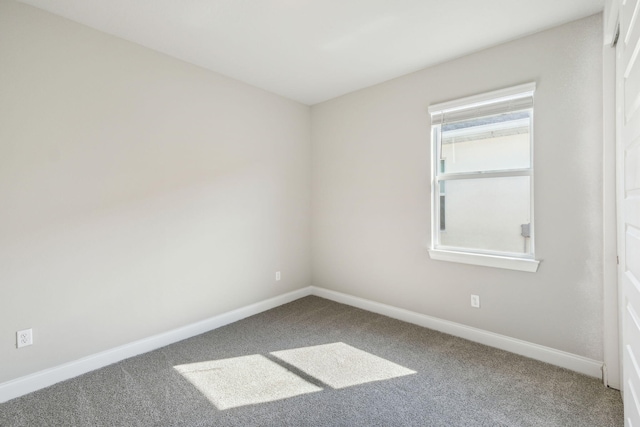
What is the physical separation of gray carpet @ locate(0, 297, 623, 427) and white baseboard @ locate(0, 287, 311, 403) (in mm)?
62

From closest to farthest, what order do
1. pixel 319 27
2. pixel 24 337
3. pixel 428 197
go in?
pixel 24 337
pixel 319 27
pixel 428 197

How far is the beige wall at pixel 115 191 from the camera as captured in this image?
2010 mm

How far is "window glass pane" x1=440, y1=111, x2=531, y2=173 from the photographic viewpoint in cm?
252

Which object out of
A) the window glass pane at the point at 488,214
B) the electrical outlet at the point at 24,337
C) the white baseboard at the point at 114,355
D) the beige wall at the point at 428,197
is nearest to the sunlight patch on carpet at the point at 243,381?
the white baseboard at the point at 114,355

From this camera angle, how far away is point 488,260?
261 centimetres

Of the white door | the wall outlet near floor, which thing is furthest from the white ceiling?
the wall outlet near floor

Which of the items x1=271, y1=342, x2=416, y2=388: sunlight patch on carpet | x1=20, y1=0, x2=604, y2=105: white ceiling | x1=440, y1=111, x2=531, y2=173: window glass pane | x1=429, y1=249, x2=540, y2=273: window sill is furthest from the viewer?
x1=440, y1=111, x2=531, y2=173: window glass pane

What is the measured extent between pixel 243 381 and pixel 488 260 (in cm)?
223

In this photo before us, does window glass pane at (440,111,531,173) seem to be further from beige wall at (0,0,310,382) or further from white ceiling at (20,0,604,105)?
beige wall at (0,0,310,382)

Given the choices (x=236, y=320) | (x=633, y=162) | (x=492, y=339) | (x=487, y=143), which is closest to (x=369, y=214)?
(x=487, y=143)

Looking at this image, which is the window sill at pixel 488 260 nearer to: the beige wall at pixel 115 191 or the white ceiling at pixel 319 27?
the white ceiling at pixel 319 27

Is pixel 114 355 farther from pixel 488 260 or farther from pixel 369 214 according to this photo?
pixel 488 260

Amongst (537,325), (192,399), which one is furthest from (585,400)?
(192,399)

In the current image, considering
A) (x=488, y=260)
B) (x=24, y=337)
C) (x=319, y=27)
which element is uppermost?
(x=319, y=27)
